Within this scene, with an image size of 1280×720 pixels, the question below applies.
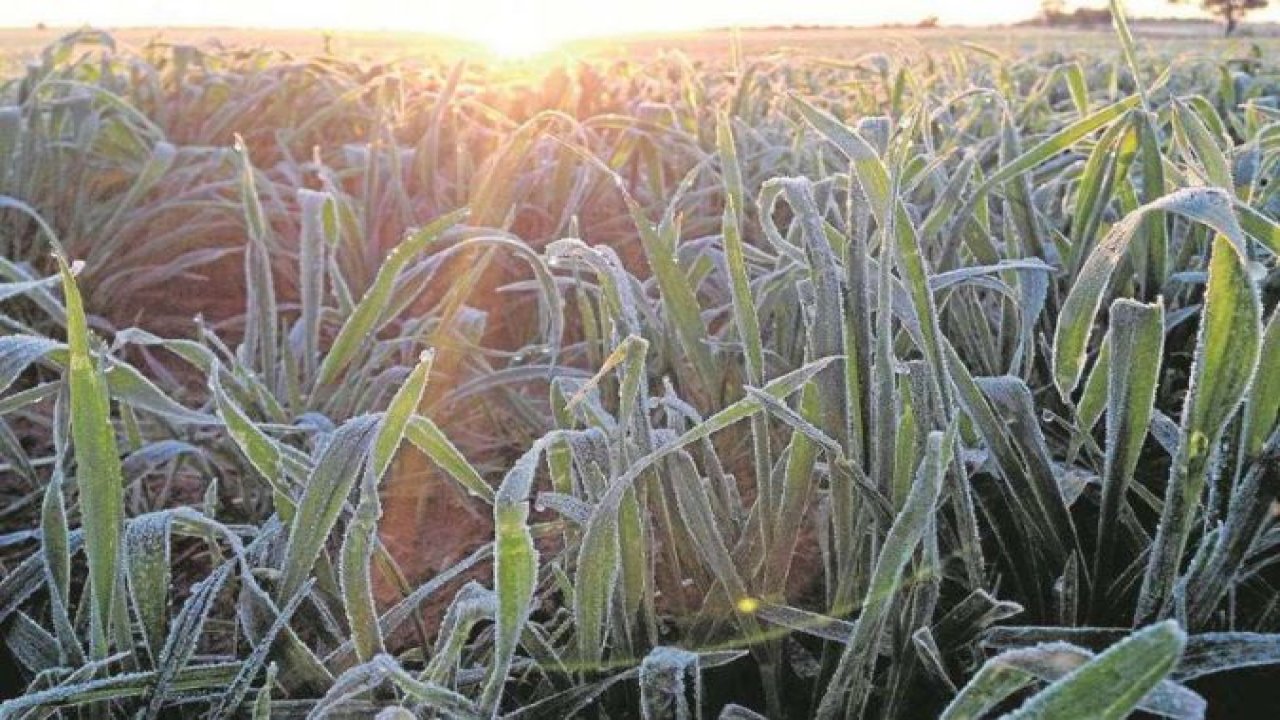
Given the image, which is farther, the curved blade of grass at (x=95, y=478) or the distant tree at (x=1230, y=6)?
the distant tree at (x=1230, y=6)

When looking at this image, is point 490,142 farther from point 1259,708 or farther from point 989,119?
A: point 1259,708

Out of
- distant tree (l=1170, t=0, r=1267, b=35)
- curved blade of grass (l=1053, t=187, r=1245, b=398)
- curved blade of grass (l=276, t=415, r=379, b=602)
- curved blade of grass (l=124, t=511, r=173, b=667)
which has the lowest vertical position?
curved blade of grass (l=124, t=511, r=173, b=667)

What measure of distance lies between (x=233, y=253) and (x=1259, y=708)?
1401 mm

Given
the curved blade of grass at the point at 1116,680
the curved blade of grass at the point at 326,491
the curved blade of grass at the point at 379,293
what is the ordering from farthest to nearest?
the curved blade of grass at the point at 379,293 → the curved blade of grass at the point at 326,491 → the curved blade of grass at the point at 1116,680

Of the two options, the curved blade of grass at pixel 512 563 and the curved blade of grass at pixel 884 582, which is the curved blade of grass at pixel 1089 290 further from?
the curved blade of grass at pixel 512 563

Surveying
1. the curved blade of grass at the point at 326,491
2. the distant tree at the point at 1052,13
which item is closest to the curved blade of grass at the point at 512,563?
the curved blade of grass at the point at 326,491

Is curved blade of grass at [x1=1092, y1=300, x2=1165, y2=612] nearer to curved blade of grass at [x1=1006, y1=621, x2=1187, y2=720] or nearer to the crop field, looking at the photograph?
the crop field

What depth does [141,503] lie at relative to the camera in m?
0.90

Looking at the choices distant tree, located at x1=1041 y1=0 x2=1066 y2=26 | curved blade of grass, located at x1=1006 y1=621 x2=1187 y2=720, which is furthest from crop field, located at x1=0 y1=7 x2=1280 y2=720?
distant tree, located at x1=1041 y1=0 x2=1066 y2=26

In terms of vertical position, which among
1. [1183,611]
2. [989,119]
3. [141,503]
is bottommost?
[141,503]

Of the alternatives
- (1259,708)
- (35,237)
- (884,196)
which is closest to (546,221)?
(35,237)

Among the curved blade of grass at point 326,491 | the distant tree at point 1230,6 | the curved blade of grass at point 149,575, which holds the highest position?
the distant tree at point 1230,6

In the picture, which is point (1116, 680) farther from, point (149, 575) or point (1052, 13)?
point (1052, 13)

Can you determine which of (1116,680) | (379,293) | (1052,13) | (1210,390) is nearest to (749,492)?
(379,293)
